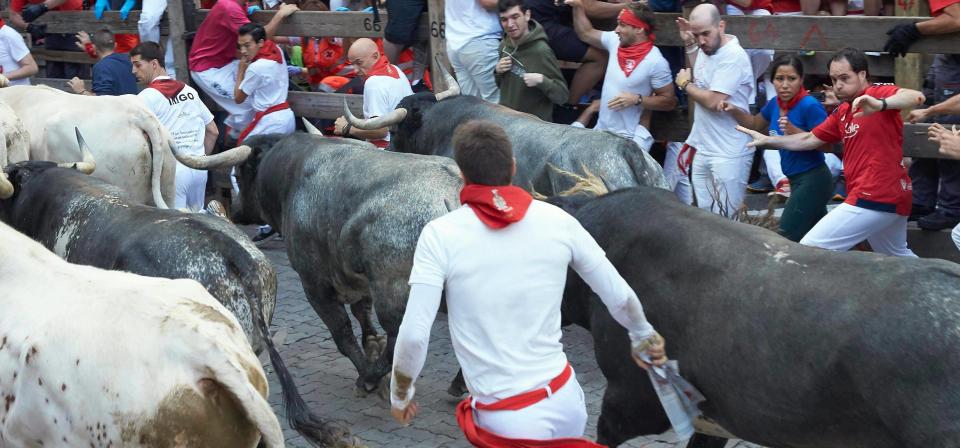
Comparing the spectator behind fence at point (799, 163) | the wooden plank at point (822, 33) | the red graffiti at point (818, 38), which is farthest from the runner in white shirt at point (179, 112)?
the red graffiti at point (818, 38)

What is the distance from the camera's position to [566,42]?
9.49 meters

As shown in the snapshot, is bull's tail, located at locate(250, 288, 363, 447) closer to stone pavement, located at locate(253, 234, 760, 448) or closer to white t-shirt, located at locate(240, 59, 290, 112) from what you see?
stone pavement, located at locate(253, 234, 760, 448)

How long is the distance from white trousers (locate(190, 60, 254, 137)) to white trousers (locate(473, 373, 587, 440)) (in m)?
7.89

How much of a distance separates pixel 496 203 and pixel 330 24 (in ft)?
24.4

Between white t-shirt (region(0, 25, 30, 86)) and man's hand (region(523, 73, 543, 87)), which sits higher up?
man's hand (region(523, 73, 543, 87))

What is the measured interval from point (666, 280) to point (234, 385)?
1.94 meters

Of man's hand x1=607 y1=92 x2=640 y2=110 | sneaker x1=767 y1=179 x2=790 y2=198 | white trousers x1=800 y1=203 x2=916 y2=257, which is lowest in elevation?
sneaker x1=767 y1=179 x2=790 y2=198

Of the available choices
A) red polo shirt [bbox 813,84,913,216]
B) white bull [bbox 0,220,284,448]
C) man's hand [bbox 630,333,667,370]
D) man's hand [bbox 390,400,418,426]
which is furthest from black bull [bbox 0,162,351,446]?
red polo shirt [bbox 813,84,913,216]

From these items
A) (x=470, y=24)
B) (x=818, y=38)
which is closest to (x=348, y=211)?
(x=470, y=24)

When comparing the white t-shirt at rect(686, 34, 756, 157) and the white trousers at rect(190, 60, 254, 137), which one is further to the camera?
the white trousers at rect(190, 60, 254, 137)

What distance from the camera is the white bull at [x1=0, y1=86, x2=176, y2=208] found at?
8.86 metres

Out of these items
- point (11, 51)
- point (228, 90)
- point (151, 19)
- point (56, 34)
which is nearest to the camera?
point (228, 90)

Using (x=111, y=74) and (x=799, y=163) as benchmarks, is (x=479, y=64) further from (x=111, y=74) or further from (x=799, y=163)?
(x=111, y=74)

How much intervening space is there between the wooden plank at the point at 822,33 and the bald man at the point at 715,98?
174 mm
